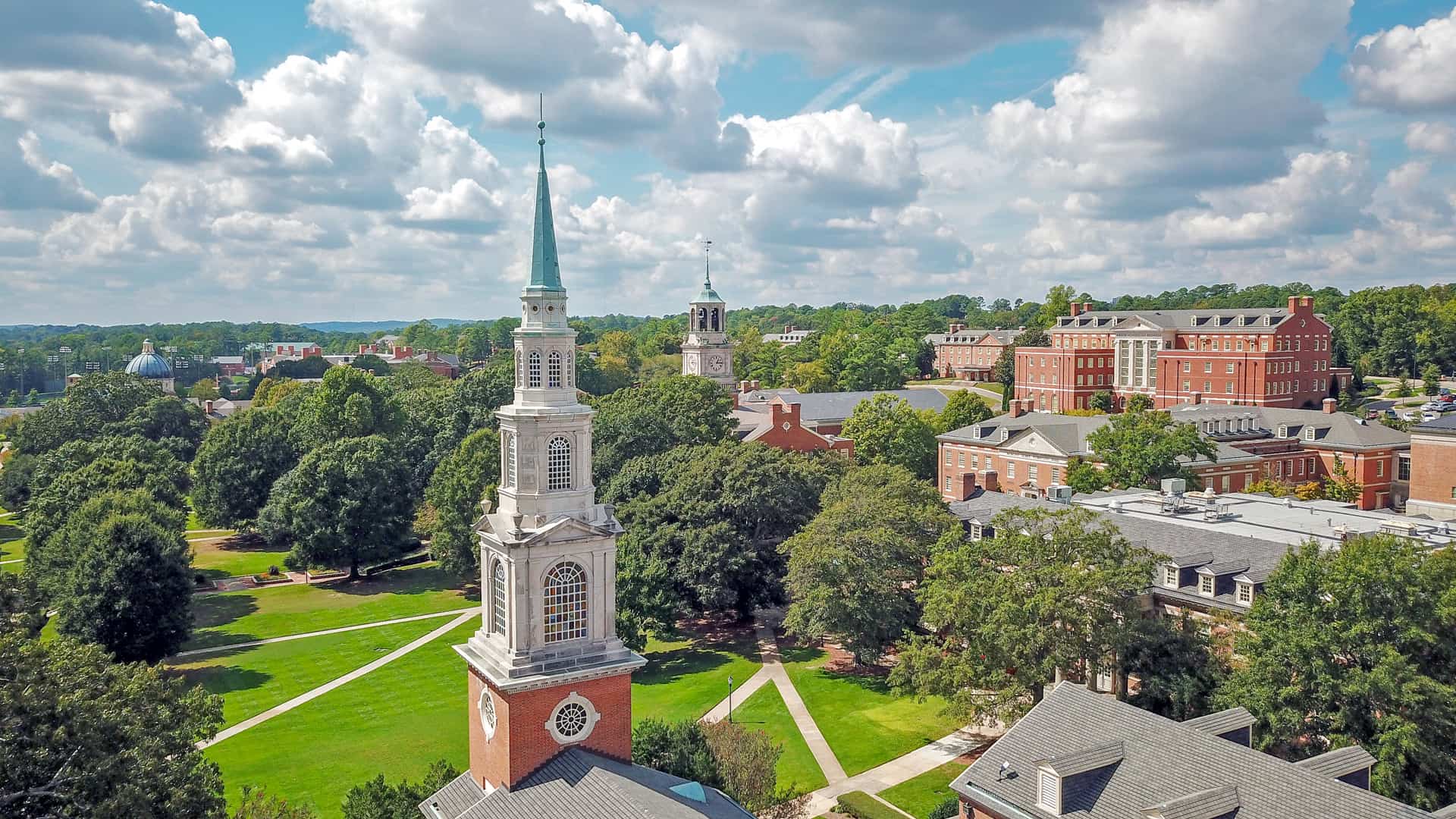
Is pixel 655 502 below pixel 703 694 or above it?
above

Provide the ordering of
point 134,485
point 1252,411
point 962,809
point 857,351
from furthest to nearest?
point 857,351
point 1252,411
point 134,485
point 962,809

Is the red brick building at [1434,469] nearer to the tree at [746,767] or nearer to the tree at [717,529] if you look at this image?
the tree at [717,529]

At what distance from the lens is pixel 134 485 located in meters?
71.5

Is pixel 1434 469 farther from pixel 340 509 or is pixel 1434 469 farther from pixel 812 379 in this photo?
pixel 812 379

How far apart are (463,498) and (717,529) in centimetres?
2076

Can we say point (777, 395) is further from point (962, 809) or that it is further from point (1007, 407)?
point (962, 809)

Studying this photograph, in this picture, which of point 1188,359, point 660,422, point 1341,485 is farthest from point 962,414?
point 660,422

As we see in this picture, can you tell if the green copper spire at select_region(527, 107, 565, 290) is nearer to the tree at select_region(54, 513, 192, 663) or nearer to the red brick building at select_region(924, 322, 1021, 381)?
the tree at select_region(54, 513, 192, 663)

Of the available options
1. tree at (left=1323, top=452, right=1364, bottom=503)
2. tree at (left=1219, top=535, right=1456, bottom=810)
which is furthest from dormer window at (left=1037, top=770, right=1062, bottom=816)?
tree at (left=1323, top=452, right=1364, bottom=503)

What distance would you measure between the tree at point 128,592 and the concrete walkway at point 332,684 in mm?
8878

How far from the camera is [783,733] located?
40.9 metres

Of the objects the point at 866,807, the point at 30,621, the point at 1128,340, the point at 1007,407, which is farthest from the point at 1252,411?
the point at 30,621

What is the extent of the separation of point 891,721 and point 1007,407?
3412 inches

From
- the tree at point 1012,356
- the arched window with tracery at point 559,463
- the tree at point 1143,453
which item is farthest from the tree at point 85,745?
the tree at point 1012,356
